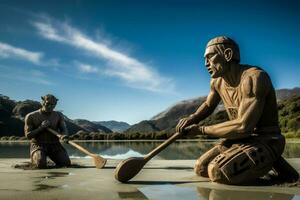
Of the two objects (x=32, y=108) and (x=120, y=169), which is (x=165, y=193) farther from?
(x=32, y=108)

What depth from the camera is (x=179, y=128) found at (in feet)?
22.2

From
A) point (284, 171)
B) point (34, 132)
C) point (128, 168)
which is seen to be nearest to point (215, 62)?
point (284, 171)

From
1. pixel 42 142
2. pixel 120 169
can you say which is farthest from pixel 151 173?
pixel 42 142

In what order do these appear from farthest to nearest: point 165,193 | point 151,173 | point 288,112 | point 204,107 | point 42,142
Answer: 1. point 288,112
2. point 42,142
3. point 151,173
4. point 204,107
5. point 165,193

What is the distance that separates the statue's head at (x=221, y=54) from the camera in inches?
263

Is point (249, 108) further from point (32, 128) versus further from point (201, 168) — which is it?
point (32, 128)

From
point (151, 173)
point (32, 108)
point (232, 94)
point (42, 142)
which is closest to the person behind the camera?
point (232, 94)

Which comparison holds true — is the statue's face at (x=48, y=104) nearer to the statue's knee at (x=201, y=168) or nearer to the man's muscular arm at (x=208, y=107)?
the man's muscular arm at (x=208, y=107)

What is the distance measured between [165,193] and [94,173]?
2.89m


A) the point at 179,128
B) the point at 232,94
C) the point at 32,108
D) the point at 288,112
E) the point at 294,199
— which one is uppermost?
the point at 32,108

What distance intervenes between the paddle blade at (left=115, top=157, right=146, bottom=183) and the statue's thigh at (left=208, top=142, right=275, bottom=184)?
1.11 metres

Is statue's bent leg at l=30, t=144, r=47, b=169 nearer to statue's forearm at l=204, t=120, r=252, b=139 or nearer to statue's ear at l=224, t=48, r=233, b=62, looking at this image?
statue's forearm at l=204, t=120, r=252, b=139

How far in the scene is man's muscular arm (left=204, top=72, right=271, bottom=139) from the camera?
20.4 ft

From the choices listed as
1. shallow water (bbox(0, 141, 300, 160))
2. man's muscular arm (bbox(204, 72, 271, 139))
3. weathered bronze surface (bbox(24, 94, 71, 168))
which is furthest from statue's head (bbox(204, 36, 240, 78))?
shallow water (bbox(0, 141, 300, 160))
